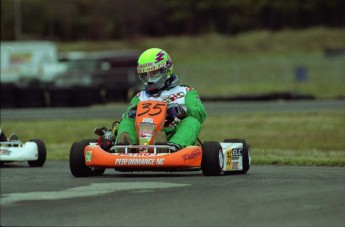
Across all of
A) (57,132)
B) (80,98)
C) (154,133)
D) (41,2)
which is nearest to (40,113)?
(80,98)

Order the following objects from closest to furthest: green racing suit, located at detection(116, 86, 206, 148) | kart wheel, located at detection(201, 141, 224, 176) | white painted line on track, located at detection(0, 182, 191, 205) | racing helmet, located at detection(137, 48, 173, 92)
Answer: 1. white painted line on track, located at detection(0, 182, 191, 205)
2. kart wheel, located at detection(201, 141, 224, 176)
3. green racing suit, located at detection(116, 86, 206, 148)
4. racing helmet, located at detection(137, 48, 173, 92)

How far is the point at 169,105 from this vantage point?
38.1 ft

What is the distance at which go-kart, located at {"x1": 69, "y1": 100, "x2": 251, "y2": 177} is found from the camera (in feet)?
35.1

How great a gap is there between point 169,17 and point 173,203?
68.7 metres

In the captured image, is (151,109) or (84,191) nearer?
(84,191)

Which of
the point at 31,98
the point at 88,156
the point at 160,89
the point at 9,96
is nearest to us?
the point at 88,156

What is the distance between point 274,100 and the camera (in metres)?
35.3

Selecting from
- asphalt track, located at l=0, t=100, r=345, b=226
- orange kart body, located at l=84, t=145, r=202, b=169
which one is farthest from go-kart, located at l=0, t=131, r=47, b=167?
asphalt track, located at l=0, t=100, r=345, b=226

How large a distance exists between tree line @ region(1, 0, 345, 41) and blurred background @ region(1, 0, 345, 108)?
7 cm

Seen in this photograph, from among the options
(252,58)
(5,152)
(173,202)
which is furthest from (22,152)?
(252,58)

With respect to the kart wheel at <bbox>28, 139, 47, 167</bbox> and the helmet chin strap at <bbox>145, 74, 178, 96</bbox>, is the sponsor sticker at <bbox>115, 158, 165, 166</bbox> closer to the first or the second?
the helmet chin strap at <bbox>145, 74, 178, 96</bbox>

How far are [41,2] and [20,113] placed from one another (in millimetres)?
39983

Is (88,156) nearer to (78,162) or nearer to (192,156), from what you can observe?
(78,162)

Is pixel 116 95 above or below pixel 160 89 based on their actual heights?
below
